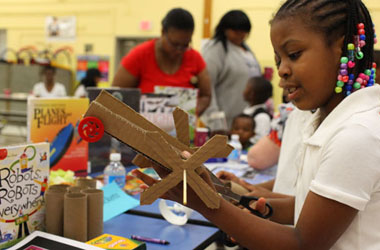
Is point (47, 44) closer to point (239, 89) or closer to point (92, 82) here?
point (92, 82)

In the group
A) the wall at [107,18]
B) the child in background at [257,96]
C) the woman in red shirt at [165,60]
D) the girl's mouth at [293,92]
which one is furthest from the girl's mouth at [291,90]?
the wall at [107,18]

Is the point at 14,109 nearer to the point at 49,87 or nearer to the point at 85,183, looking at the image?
the point at 49,87

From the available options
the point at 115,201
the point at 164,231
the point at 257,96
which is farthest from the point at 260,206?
the point at 257,96

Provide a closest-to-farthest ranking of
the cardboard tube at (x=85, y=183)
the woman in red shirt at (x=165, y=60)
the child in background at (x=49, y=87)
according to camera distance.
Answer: the cardboard tube at (x=85, y=183) → the woman in red shirt at (x=165, y=60) → the child in background at (x=49, y=87)

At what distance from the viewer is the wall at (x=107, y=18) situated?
5.66 metres

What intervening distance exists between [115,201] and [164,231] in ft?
0.84

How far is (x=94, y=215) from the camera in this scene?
3.35 feet

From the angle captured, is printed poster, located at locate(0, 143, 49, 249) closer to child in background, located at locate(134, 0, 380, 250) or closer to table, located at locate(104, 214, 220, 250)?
table, located at locate(104, 214, 220, 250)

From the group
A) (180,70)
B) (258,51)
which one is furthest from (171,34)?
(258,51)

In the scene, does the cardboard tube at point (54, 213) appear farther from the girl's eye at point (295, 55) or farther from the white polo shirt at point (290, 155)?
the white polo shirt at point (290, 155)

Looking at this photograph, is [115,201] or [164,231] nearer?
[164,231]

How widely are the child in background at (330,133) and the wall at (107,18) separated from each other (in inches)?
185

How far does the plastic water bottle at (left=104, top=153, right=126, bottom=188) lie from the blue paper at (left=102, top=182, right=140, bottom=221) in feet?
0.59

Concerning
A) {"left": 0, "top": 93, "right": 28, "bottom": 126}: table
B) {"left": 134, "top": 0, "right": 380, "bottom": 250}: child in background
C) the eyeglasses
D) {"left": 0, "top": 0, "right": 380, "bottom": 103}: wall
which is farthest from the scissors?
{"left": 0, "top": 93, "right": 28, "bottom": 126}: table
